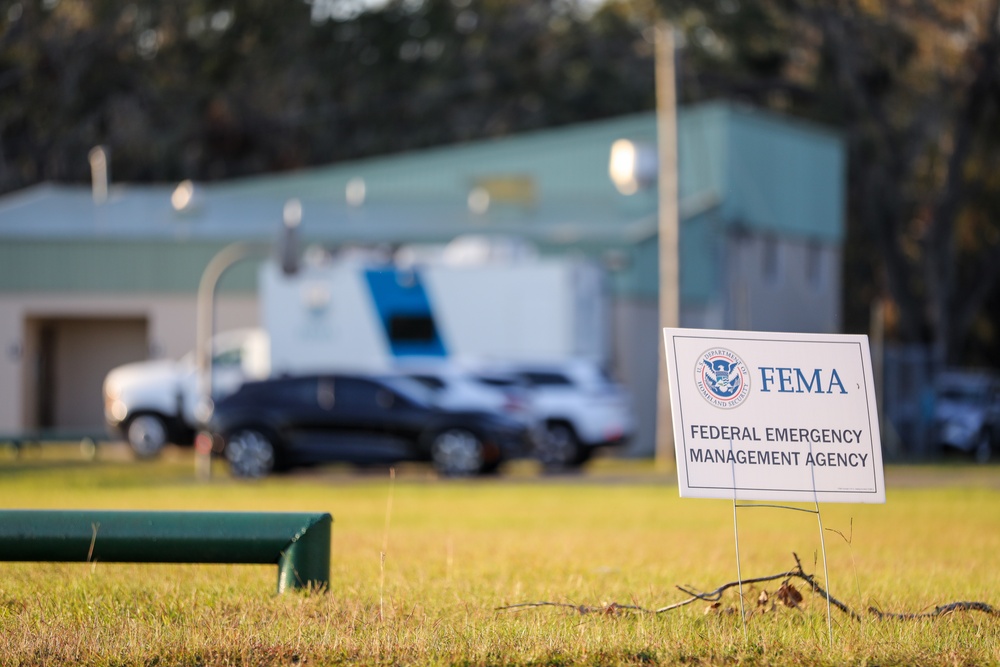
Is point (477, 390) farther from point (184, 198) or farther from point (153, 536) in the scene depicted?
point (153, 536)

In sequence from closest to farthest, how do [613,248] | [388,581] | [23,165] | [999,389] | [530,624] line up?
[530,624] < [388,581] < [613,248] < [999,389] < [23,165]

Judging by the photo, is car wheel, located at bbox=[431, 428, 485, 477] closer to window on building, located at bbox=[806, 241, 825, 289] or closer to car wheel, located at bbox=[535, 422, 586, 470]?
car wheel, located at bbox=[535, 422, 586, 470]

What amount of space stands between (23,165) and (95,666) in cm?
4238

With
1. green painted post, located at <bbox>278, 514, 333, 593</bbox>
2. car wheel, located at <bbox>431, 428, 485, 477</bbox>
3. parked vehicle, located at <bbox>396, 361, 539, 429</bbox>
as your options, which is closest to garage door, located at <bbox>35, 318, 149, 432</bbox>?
parked vehicle, located at <bbox>396, 361, 539, 429</bbox>

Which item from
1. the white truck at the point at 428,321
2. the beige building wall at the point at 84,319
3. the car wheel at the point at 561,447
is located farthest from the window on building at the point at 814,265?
the car wheel at the point at 561,447

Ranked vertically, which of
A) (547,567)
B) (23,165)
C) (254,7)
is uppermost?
(254,7)

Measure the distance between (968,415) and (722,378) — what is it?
27.4m

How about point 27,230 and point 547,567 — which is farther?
point 27,230

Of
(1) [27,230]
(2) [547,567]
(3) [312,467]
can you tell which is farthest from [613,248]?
(2) [547,567]

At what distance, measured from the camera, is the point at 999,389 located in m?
33.3

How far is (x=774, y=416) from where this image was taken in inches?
281

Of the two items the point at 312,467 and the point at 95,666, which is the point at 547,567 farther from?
the point at 312,467

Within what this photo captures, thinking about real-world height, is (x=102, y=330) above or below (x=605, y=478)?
above

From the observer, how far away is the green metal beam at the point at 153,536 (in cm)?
769
